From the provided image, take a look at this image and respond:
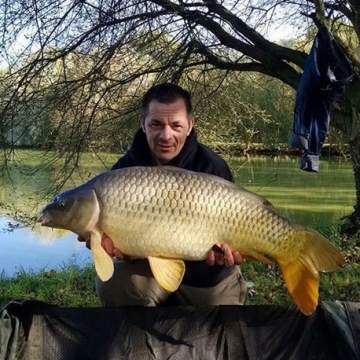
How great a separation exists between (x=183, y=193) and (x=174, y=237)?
0.36ft

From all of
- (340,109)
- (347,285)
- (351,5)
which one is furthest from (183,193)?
A: (340,109)

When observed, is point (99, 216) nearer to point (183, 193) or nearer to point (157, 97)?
point (183, 193)

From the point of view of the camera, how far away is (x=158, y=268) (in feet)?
4.84

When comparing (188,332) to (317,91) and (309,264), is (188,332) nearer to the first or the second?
(309,264)

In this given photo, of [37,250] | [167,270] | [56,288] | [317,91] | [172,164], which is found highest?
[317,91]

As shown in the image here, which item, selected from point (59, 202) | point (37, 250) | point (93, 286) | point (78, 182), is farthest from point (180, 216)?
point (37, 250)

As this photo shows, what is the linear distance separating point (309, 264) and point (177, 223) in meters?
0.36

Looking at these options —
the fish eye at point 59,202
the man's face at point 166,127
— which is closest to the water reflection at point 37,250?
the man's face at point 166,127

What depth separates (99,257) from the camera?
1447 millimetres

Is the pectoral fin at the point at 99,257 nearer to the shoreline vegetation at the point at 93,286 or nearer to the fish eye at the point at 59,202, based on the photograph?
the fish eye at the point at 59,202

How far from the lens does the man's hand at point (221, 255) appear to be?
149 centimetres

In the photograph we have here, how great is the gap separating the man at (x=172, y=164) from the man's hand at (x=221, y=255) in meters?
0.16

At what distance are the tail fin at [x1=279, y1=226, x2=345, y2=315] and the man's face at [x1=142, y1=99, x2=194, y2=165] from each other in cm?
43

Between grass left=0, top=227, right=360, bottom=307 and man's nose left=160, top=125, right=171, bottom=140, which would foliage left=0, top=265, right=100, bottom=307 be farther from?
man's nose left=160, top=125, right=171, bottom=140
